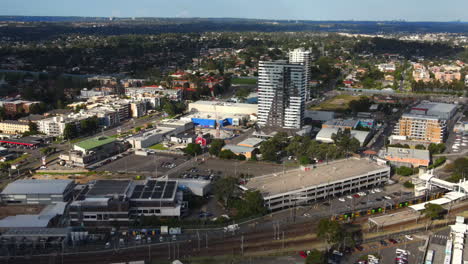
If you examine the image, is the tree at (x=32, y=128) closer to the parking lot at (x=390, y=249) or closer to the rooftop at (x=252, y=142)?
the rooftop at (x=252, y=142)

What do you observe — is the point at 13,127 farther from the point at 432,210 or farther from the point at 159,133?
the point at 432,210

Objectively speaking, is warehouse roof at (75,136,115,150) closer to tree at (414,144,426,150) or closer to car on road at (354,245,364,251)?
car on road at (354,245,364,251)

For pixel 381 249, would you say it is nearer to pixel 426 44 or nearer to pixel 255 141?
pixel 255 141

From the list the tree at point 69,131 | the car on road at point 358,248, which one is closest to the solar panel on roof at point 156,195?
the car on road at point 358,248

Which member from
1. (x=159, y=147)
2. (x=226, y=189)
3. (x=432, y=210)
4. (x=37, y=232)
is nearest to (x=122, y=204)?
(x=37, y=232)

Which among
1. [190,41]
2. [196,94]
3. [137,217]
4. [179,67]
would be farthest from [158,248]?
[190,41]
